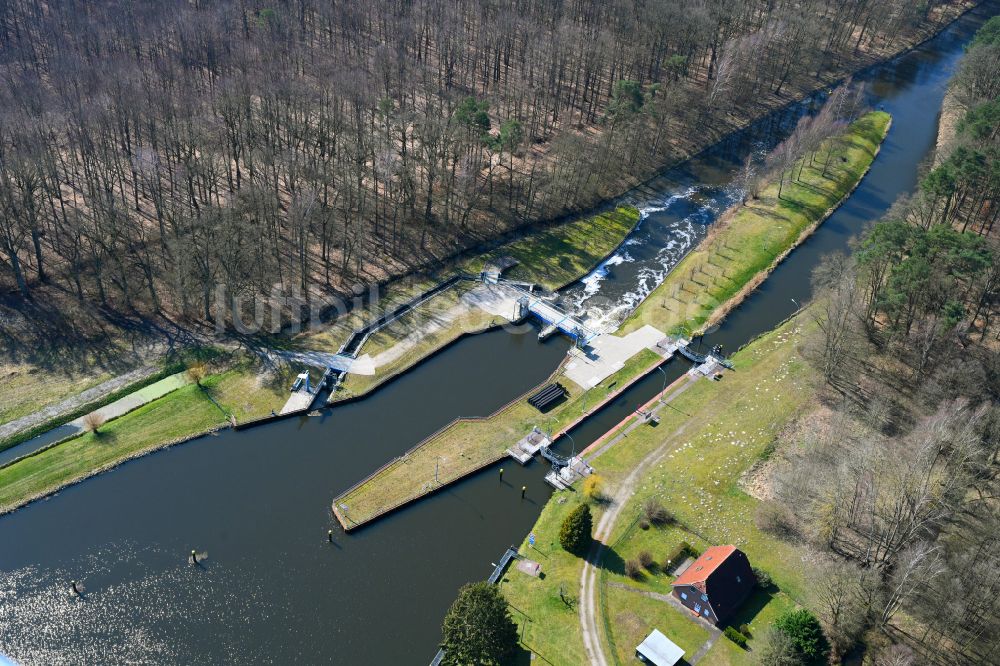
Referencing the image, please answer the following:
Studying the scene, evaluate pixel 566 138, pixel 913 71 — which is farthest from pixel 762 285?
pixel 913 71

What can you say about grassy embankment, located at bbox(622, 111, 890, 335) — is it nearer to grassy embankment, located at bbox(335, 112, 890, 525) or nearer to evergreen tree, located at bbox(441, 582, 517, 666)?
grassy embankment, located at bbox(335, 112, 890, 525)

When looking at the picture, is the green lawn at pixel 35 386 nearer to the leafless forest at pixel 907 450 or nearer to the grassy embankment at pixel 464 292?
the grassy embankment at pixel 464 292

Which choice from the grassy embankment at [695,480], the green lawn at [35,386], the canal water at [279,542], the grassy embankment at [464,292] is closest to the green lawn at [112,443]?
the canal water at [279,542]

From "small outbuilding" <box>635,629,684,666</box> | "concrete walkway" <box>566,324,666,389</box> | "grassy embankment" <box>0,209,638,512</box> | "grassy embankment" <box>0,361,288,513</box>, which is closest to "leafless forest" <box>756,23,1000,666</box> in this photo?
"small outbuilding" <box>635,629,684,666</box>

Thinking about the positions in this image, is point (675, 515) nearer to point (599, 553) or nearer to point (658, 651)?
point (599, 553)

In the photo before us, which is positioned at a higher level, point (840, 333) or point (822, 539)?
point (840, 333)

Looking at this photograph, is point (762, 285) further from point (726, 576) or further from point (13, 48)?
point (13, 48)

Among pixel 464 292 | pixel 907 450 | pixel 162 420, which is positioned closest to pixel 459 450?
pixel 464 292
